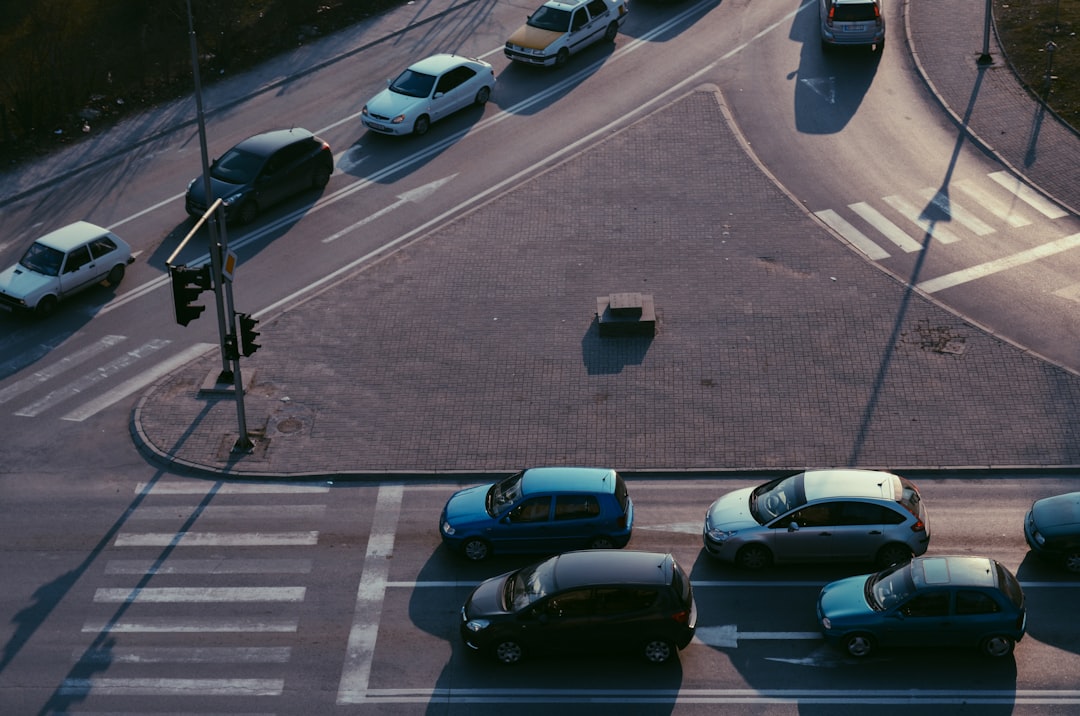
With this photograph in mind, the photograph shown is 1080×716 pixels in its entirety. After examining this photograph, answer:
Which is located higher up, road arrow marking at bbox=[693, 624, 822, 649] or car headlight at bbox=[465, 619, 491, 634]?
car headlight at bbox=[465, 619, 491, 634]

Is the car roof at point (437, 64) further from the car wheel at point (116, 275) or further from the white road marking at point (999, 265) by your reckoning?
the white road marking at point (999, 265)

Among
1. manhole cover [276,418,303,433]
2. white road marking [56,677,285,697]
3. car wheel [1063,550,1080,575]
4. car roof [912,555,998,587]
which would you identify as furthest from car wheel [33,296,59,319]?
car wheel [1063,550,1080,575]

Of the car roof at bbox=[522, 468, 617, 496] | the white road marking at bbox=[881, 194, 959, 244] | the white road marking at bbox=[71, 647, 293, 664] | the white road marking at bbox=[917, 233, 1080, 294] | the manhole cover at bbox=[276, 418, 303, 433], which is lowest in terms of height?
the manhole cover at bbox=[276, 418, 303, 433]

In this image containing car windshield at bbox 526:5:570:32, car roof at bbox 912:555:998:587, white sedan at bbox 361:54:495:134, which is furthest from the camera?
car windshield at bbox 526:5:570:32

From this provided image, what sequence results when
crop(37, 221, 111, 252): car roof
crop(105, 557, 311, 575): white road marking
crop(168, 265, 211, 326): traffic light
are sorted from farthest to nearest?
crop(37, 221, 111, 252): car roof → crop(168, 265, 211, 326): traffic light → crop(105, 557, 311, 575): white road marking

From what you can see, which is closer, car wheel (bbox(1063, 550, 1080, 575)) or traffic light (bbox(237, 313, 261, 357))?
car wheel (bbox(1063, 550, 1080, 575))

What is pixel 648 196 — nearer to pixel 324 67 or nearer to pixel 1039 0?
pixel 324 67

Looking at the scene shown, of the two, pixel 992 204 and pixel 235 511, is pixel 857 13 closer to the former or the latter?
pixel 992 204

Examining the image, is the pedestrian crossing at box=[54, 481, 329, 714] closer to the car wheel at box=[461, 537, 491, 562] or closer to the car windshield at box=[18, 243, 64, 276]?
the car wheel at box=[461, 537, 491, 562]

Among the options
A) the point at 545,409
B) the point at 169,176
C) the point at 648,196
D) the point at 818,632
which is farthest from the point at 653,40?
the point at 818,632

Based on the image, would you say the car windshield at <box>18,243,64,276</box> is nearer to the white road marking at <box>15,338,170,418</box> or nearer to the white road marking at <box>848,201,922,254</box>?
the white road marking at <box>15,338,170,418</box>
